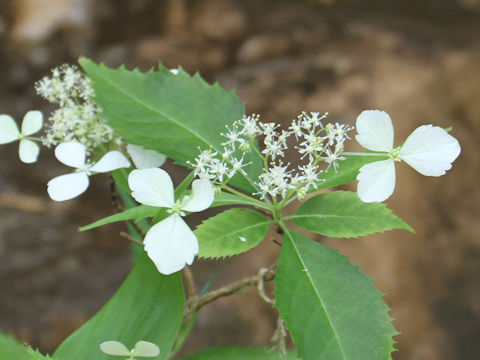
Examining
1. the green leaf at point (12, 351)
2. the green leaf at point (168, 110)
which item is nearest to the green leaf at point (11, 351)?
the green leaf at point (12, 351)

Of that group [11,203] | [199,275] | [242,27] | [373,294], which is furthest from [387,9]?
[373,294]

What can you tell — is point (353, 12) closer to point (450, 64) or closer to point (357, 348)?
point (450, 64)

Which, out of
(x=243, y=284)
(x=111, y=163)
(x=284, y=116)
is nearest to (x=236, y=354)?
(x=243, y=284)

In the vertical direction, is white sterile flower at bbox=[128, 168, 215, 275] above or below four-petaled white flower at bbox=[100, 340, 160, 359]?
above

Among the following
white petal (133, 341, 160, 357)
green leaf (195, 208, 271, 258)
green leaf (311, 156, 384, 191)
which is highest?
green leaf (311, 156, 384, 191)

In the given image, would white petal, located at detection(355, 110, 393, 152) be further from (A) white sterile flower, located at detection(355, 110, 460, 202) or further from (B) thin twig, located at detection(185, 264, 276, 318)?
(B) thin twig, located at detection(185, 264, 276, 318)

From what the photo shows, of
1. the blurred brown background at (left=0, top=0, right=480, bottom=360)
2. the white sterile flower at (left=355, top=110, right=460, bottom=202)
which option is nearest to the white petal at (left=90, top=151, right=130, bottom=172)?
the white sterile flower at (left=355, top=110, right=460, bottom=202)

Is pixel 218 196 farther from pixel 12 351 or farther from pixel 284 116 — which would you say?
pixel 284 116
